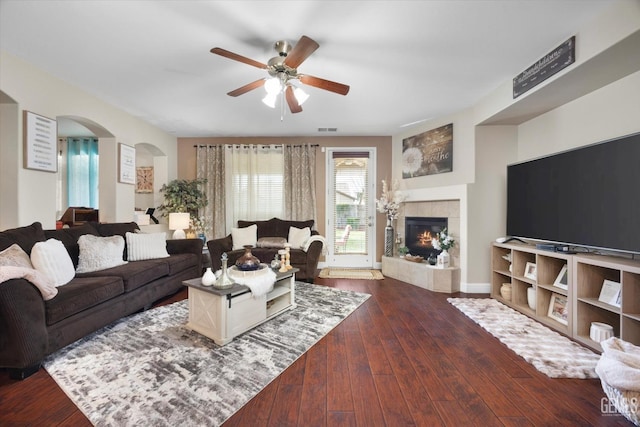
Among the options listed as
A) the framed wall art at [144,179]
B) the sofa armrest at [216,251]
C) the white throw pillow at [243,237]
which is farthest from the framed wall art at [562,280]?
the framed wall art at [144,179]

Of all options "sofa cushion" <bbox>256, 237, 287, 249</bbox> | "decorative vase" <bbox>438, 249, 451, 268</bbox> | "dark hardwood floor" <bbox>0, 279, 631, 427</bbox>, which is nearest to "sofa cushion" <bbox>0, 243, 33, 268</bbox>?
"dark hardwood floor" <bbox>0, 279, 631, 427</bbox>

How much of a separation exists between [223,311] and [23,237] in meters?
1.89

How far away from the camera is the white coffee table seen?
2.24 metres

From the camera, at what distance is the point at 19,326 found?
5.75ft

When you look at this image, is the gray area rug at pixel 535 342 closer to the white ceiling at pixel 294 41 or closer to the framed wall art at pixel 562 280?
the framed wall art at pixel 562 280

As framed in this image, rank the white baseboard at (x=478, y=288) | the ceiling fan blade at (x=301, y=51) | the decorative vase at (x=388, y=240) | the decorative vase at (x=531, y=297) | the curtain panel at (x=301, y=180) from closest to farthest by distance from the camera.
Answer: the ceiling fan blade at (x=301, y=51) < the decorative vase at (x=531, y=297) < the white baseboard at (x=478, y=288) < the decorative vase at (x=388, y=240) < the curtain panel at (x=301, y=180)

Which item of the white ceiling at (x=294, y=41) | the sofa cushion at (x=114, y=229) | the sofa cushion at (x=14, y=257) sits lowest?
the sofa cushion at (x=14, y=257)

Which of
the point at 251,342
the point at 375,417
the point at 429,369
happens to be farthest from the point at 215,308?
the point at 429,369

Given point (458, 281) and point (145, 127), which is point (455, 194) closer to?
point (458, 281)

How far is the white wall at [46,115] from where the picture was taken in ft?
8.64

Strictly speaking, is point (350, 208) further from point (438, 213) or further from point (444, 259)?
point (444, 259)

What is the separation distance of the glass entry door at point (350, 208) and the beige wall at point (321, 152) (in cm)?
12

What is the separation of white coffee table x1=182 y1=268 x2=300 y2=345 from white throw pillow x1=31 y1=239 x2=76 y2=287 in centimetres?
101

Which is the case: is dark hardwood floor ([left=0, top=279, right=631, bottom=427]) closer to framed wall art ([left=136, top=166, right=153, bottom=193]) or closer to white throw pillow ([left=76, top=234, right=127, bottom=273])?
white throw pillow ([left=76, top=234, right=127, bottom=273])
